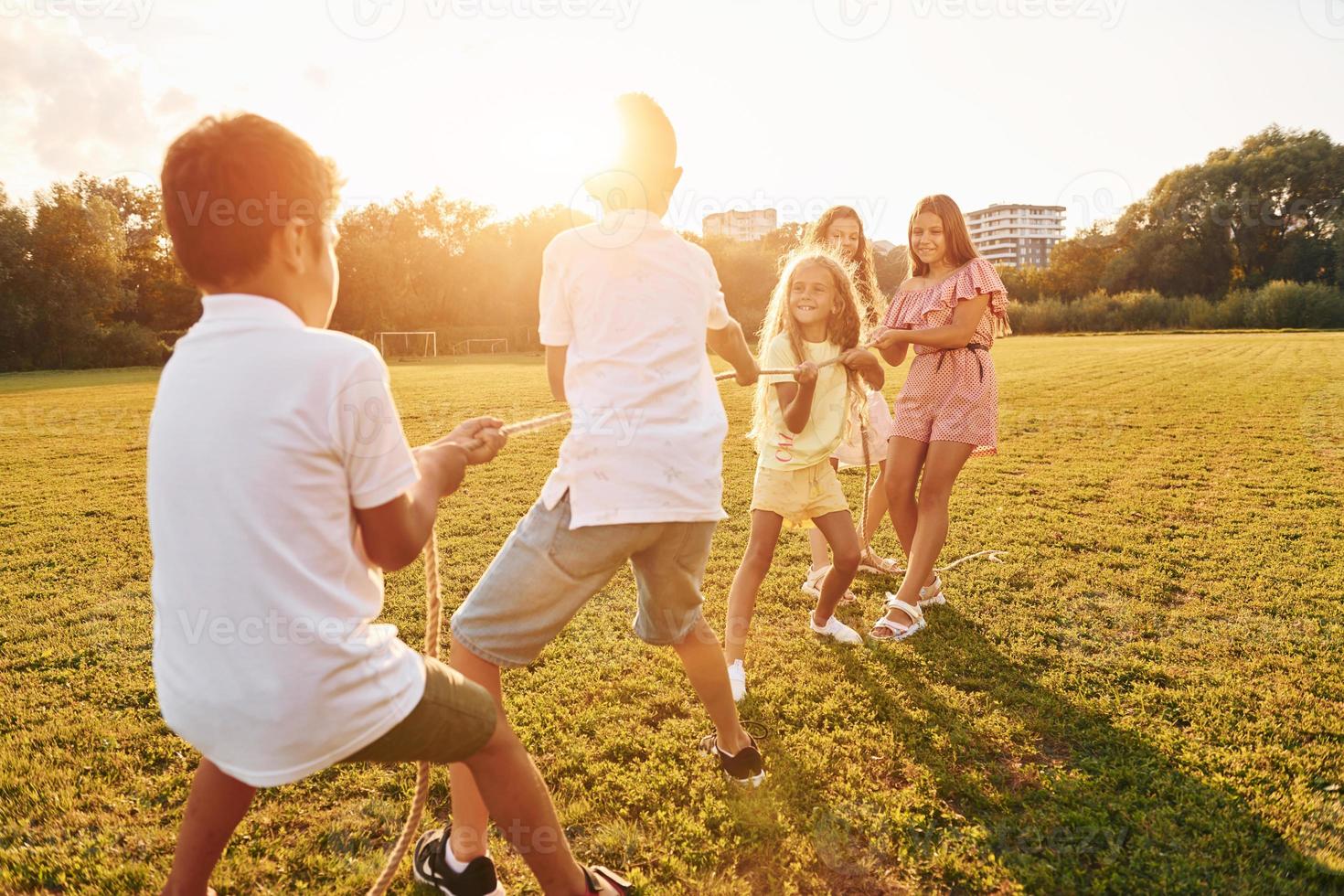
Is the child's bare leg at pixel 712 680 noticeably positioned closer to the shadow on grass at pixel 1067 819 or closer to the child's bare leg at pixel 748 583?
the shadow on grass at pixel 1067 819

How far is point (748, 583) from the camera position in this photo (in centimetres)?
388

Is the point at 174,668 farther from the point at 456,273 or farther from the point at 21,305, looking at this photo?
the point at 456,273

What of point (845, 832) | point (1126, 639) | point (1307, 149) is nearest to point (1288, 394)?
point (1126, 639)

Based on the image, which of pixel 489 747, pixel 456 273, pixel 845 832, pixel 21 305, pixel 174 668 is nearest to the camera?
pixel 174 668

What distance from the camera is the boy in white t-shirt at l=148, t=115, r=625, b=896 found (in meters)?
1.50

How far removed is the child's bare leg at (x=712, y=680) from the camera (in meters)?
2.76

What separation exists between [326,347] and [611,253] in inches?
37.6

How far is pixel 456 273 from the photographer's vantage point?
57031 millimetres

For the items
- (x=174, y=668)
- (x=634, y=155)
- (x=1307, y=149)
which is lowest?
(x=174, y=668)

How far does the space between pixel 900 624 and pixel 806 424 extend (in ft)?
4.04

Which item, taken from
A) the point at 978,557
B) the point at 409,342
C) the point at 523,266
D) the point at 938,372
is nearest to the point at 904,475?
the point at 938,372

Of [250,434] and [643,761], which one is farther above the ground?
[250,434]

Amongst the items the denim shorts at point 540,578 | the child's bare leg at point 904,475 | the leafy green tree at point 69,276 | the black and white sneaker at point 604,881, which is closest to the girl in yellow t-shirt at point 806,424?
the child's bare leg at point 904,475

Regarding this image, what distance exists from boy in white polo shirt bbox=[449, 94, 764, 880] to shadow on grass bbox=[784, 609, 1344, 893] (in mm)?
1223
